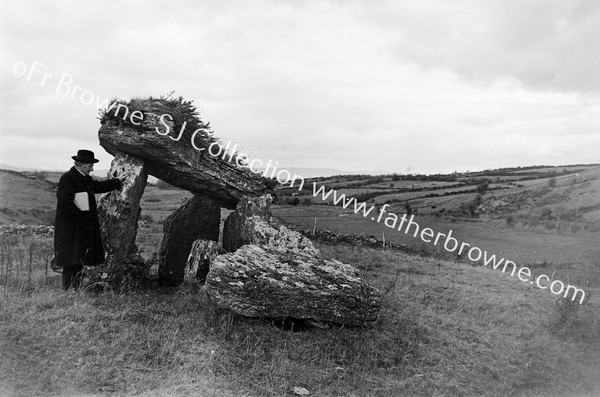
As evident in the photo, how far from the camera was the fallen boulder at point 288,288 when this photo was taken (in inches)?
340

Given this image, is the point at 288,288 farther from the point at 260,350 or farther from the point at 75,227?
the point at 75,227

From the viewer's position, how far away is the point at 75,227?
942 centimetres

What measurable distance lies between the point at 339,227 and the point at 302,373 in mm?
19720

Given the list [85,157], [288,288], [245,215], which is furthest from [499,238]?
[85,157]

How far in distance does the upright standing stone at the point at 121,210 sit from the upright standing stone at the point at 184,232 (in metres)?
1.29

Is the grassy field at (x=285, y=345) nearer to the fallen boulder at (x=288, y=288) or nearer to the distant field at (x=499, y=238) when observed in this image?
the fallen boulder at (x=288, y=288)

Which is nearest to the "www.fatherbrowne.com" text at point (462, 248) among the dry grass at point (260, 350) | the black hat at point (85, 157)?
the dry grass at point (260, 350)

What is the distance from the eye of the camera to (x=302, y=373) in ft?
24.7

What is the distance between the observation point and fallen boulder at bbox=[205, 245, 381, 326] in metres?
8.64

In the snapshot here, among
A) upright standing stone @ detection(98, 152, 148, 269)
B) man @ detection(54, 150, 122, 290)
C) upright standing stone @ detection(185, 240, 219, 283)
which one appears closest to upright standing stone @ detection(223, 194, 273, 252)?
upright standing stone @ detection(185, 240, 219, 283)

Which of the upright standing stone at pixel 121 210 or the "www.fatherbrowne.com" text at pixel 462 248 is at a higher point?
the "www.fatherbrowne.com" text at pixel 462 248

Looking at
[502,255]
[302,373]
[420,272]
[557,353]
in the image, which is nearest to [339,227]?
[502,255]

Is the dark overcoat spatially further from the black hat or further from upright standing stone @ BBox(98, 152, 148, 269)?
upright standing stone @ BBox(98, 152, 148, 269)

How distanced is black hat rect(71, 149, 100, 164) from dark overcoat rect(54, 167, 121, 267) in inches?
9.1
